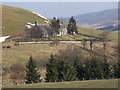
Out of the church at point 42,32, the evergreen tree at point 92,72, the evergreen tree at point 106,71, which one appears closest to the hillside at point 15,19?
the church at point 42,32

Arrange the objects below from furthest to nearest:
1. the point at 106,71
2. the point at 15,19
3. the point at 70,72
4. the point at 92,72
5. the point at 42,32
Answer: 1. the point at 15,19
2. the point at 42,32
3. the point at 106,71
4. the point at 92,72
5. the point at 70,72

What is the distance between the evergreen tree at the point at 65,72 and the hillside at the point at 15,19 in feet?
210

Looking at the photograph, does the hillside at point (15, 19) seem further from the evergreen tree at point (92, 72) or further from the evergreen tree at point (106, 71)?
the evergreen tree at point (92, 72)

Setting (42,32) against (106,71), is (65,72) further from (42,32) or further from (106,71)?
(42,32)

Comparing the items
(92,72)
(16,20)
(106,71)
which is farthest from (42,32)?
(92,72)

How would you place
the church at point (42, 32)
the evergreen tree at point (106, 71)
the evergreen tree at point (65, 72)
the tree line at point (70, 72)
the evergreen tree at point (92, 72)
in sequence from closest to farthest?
the evergreen tree at point (65, 72) → the tree line at point (70, 72) → the evergreen tree at point (92, 72) → the evergreen tree at point (106, 71) → the church at point (42, 32)

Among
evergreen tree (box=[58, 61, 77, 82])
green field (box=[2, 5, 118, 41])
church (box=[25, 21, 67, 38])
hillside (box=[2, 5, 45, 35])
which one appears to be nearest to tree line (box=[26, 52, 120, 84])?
evergreen tree (box=[58, 61, 77, 82])

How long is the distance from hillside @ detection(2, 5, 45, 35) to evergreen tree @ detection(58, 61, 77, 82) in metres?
64.1

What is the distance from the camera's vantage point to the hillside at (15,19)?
109375mm

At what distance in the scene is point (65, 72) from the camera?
125 feet

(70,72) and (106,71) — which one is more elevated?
(70,72)

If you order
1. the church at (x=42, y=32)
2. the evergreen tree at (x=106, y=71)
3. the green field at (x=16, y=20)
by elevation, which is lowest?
the evergreen tree at (x=106, y=71)

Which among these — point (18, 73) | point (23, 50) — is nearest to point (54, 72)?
point (18, 73)

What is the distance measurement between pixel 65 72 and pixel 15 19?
9040 centimetres
